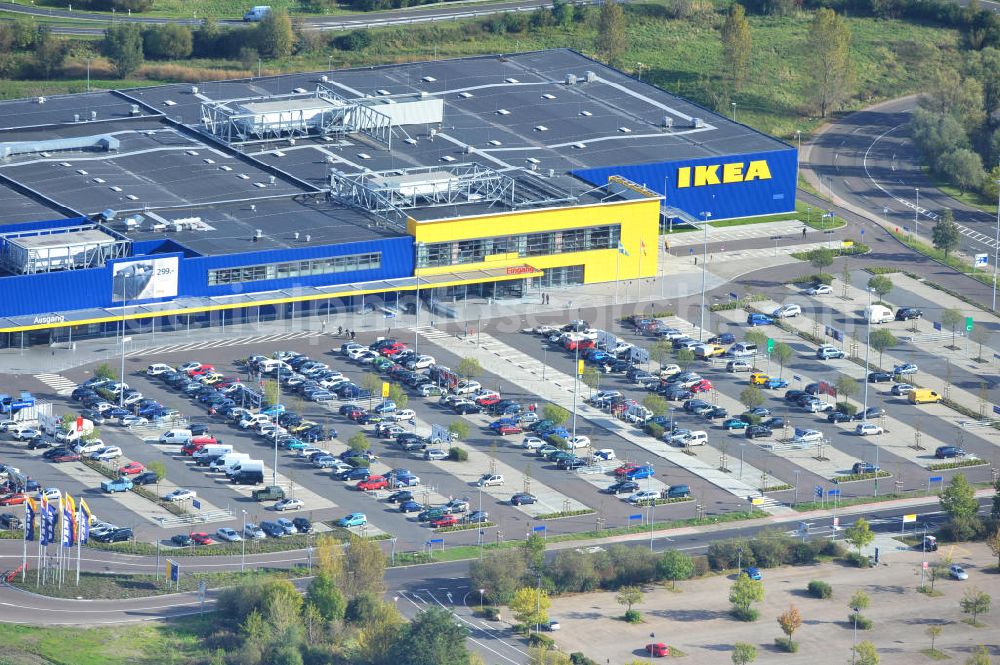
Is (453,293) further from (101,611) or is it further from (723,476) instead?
(101,611)

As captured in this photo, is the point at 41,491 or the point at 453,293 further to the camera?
the point at 453,293

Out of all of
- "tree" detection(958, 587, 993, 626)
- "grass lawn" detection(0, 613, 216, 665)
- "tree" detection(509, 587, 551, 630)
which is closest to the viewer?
"grass lawn" detection(0, 613, 216, 665)

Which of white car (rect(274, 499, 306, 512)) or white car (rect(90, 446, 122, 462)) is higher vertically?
white car (rect(90, 446, 122, 462))

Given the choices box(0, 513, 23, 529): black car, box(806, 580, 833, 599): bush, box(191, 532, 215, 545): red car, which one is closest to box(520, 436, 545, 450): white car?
box(806, 580, 833, 599): bush

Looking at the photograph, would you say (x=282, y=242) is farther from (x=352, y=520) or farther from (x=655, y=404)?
(x=352, y=520)

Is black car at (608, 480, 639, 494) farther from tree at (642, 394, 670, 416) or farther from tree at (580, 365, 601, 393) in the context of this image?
tree at (580, 365, 601, 393)

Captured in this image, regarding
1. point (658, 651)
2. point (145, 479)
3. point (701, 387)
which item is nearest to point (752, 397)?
point (701, 387)

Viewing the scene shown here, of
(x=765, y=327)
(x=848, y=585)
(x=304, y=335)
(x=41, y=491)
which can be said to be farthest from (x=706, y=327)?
(x=41, y=491)
